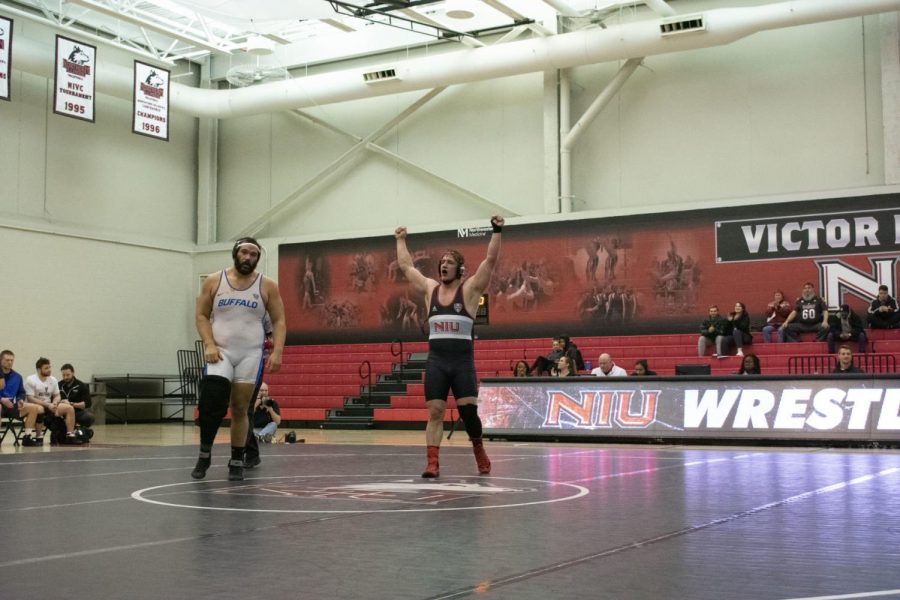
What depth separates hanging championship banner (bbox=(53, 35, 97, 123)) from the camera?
72.0 feet

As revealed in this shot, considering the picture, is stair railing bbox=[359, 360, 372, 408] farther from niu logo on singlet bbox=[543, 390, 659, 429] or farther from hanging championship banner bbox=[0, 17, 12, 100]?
hanging championship banner bbox=[0, 17, 12, 100]

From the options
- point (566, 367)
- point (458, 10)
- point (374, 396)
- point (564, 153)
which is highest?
Answer: point (458, 10)

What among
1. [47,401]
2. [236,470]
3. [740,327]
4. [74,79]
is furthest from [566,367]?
[74,79]

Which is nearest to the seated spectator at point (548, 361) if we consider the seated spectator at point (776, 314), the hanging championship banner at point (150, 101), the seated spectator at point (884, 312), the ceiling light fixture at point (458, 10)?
the seated spectator at point (776, 314)

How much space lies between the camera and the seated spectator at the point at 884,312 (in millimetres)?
19406

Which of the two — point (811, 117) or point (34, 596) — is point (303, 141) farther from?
point (34, 596)

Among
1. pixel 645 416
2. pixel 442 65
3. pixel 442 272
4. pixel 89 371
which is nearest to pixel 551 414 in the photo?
pixel 645 416

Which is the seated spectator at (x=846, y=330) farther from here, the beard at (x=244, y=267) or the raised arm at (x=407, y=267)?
the beard at (x=244, y=267)

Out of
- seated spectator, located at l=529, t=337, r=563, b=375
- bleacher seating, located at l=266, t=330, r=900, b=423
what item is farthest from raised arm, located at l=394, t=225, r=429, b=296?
seated spectator, located at l=529, t=337, r=563, b=375

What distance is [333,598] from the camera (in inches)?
116

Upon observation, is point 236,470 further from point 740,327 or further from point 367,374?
point 367,374

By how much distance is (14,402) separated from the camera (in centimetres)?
1453

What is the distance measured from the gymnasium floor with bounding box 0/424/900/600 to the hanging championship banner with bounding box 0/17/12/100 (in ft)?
48.8

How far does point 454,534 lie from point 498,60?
20024mm
